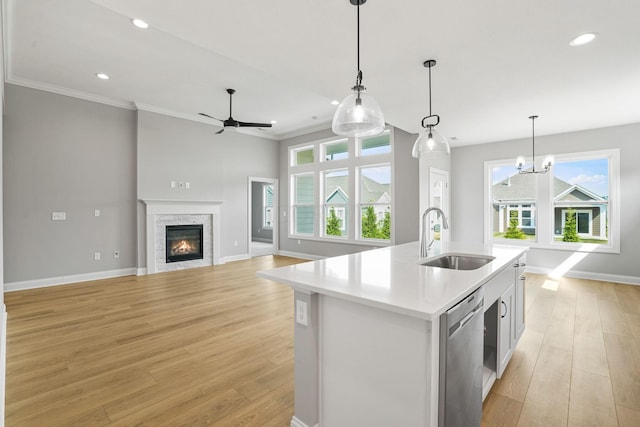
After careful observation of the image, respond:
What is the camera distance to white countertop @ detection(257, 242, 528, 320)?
1.24 m

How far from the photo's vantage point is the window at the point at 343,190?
6.37m

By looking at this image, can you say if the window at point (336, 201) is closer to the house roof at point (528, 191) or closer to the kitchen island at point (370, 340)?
the house roof at point (528, 191)

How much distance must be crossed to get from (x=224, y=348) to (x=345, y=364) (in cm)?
162

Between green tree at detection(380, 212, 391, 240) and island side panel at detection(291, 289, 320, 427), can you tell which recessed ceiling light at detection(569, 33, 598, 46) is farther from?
green tree at detection(380, 212, 391, 240)

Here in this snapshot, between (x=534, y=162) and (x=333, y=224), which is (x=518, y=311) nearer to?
(x=534, y=162)

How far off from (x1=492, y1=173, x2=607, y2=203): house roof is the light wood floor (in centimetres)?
192

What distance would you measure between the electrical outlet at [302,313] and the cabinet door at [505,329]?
1.39m

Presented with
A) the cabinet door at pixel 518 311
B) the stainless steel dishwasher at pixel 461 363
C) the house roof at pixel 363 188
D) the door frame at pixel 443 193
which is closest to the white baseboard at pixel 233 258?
the house roof at pixel 363 188

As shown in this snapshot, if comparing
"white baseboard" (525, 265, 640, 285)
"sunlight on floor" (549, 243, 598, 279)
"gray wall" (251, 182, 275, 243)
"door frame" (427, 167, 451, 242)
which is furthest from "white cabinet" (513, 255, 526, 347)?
"gray wall" (251, 182, 275, 243)

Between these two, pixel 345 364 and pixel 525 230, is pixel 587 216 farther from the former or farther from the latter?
pixel 345 364

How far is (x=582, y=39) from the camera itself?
8.15 ft

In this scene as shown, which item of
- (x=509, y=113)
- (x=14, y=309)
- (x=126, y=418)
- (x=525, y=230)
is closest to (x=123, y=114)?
(x=14, y=309)

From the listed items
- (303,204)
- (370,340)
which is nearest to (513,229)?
(303,204)

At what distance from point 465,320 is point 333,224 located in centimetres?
581
